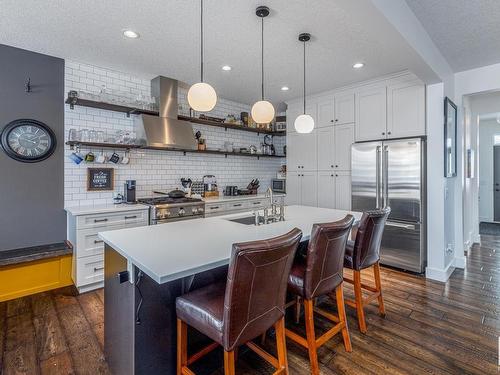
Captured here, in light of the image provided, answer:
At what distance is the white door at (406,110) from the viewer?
349cm

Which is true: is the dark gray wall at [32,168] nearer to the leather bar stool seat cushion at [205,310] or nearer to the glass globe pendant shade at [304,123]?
the leather bar stool seat cushion at [205,310]

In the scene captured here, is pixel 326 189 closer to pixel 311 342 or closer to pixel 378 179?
pixel 378 179

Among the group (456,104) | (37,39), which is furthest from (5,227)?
(456,104)

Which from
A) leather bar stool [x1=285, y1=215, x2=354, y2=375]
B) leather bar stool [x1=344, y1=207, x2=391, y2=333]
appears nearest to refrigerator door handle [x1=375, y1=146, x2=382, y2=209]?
leather bar stool [x1=344, y1=207, x2=391, y2=333]

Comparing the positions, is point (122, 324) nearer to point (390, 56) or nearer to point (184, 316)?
point (184, 316)

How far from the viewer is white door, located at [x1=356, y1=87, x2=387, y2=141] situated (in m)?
3.82

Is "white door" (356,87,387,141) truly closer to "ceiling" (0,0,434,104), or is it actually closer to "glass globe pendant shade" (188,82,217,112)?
"ceiling" (0,0,434,104)

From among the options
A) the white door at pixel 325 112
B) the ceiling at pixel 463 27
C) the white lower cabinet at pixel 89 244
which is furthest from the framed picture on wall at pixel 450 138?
the white lower cabinet at pixel 89 244

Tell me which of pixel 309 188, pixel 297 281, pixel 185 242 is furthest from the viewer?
pixel 309 188

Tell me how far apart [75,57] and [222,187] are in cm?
280

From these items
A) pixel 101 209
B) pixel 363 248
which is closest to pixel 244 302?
pixel 363 248

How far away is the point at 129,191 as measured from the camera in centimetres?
360

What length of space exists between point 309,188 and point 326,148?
2.43ft

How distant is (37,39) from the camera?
110 inches
